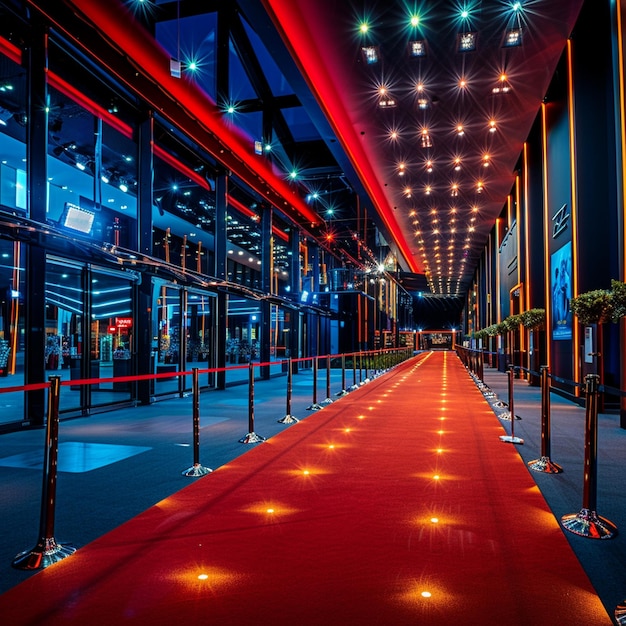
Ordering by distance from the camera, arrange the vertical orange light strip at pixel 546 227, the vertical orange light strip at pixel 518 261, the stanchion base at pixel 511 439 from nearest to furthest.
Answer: the stanchion base at pixel 511 439, the vertical orange light strip at pixel 546 227, the vertical orange light strip at pixel 518 261

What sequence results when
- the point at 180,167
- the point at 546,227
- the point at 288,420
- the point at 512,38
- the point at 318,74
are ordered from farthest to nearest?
the point at 546,227
the point at 180,167
the point at 318,74
the point at 512,38
the point at 288,420

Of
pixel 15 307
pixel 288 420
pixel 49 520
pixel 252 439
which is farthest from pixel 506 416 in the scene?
pixel 15 307

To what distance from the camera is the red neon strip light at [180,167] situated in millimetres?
10555

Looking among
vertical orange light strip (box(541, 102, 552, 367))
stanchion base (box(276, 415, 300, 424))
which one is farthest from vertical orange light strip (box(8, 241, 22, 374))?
vertical orange light strip (box(541, 102, 552, 367))

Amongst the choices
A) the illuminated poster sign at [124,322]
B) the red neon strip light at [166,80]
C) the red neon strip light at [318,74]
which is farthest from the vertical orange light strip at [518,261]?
the illuminated poster sign at [124,322]

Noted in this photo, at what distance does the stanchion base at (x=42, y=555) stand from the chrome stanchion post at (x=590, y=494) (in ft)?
9.98

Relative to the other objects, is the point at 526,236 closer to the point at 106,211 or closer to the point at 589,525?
the point at 106,211

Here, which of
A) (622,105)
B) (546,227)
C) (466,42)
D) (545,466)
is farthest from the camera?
(546,227)

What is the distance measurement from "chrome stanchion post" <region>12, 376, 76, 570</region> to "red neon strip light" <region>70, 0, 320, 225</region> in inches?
254

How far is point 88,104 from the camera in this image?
855cm

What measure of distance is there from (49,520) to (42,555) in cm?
18

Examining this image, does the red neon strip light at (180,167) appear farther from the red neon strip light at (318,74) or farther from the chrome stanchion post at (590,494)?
the chrome stanchion post at (590,494)

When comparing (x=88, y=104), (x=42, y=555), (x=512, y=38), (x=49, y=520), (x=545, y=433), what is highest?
(x=512, y=38)

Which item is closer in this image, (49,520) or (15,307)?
(49,520)
